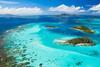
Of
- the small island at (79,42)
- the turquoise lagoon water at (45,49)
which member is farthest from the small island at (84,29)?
the small island at (79,42)

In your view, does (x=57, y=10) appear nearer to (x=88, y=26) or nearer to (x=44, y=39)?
(x=88, y=26)

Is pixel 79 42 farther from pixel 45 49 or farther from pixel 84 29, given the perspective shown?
pixel 84 29

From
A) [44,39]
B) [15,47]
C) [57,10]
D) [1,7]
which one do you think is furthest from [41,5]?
[15,47]

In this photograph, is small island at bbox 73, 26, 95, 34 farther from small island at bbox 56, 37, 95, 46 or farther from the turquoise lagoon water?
small island at bbox 56, 37, 95, 46

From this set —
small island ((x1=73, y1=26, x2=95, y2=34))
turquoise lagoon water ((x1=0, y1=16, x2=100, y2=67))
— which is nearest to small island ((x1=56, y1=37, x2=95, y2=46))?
turquoise lagoon water ((x1=0, y1=16, x2=100, y2=67))

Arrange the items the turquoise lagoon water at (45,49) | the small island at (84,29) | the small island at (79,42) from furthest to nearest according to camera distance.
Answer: the small island at (84,29) < the small island at (79,42) < the turquoise lagoon water at (45,49)

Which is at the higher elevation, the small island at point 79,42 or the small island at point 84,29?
the small island at point 84,29

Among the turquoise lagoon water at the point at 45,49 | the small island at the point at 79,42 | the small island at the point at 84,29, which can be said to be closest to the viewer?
the turquoise lagoon water at the point at 45,49

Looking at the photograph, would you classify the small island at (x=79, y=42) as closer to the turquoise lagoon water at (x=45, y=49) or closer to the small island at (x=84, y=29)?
the turquoise lagoon water at (x=45, y=49)
